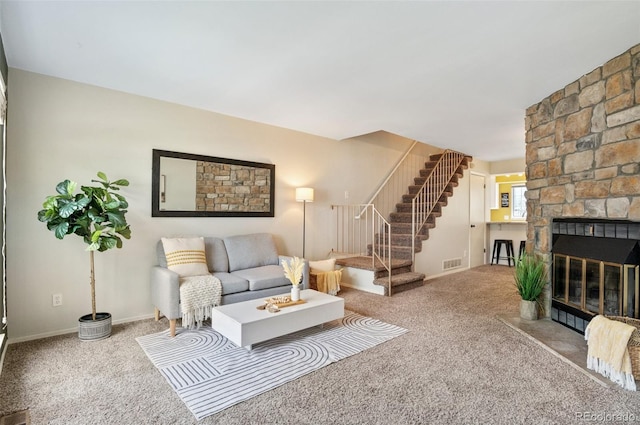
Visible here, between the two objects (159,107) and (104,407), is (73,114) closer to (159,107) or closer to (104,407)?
(159,107)

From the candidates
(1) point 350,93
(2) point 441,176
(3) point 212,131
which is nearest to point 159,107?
(3) point 212,131

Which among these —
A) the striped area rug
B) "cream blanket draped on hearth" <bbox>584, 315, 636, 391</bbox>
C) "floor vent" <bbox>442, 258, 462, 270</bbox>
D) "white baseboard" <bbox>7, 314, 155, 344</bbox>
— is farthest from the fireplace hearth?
"white baseboard" <bbox>7, 314, 155, 344</bbox>

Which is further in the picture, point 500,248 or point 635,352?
point 500,248

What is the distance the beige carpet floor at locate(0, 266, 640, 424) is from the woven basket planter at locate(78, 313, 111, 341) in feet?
0.31

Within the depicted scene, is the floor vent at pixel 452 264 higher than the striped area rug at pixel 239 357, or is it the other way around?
the floor vent at pixel 452 264

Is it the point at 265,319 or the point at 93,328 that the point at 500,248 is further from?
the point at 93,328

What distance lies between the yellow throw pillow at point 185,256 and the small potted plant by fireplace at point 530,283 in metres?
3.34

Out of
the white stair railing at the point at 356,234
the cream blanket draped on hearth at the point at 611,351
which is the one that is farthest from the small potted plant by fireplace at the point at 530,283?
the white stair railing at the point at 356,234

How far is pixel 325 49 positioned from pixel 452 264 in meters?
5.24

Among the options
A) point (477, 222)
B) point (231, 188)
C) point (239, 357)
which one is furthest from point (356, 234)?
point (239, 357)

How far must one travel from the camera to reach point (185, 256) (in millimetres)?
3518

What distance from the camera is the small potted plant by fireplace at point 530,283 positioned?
11.4 ft

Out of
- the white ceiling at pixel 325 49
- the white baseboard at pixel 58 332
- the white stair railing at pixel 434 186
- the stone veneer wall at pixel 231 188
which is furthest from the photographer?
the white stair railing at pixel 434 186

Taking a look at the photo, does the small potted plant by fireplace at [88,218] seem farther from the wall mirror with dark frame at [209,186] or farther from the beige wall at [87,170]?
the wall mirror with dark frame at [209,186]
